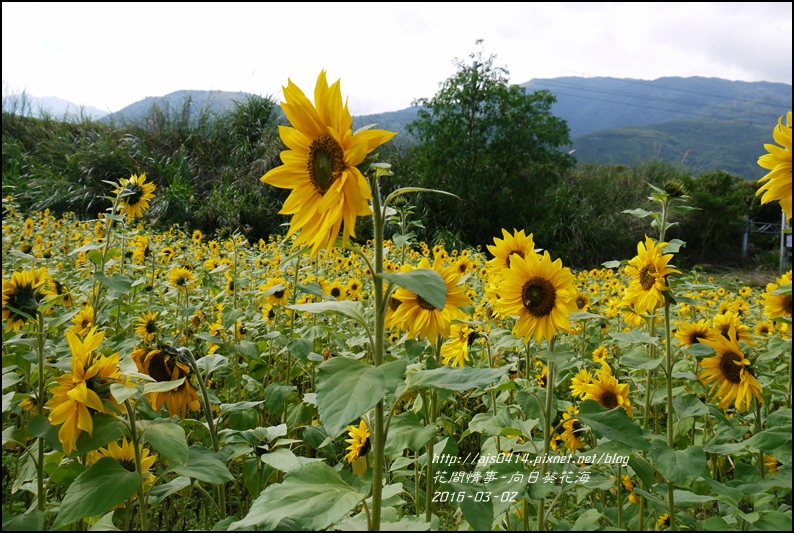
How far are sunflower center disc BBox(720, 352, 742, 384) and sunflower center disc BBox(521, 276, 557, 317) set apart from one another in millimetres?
715

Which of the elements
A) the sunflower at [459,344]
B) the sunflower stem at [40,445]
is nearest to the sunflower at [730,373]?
the sunflower at [459,344]

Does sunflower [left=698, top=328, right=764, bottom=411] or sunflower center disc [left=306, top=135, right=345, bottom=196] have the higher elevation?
sunflower center disc [left=306, top=135, right=345, bottom=196]

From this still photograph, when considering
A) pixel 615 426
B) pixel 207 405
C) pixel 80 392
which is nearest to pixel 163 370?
pixel 207 405

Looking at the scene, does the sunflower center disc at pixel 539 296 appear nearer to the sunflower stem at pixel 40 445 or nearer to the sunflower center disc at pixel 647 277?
the sunflower center disc at pixel 647 277

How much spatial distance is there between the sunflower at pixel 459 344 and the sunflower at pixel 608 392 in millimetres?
490

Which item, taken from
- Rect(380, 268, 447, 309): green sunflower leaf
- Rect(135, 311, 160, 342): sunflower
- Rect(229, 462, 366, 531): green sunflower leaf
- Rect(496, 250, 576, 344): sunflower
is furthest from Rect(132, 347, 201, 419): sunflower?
Rect(135, 311, 160, 342): sunflower

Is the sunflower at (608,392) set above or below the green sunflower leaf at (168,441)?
below

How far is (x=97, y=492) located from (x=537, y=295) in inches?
47.7

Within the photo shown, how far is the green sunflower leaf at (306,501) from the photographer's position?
2.67 ft

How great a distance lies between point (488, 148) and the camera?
450 inches

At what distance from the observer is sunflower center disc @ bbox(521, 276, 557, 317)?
1.52m

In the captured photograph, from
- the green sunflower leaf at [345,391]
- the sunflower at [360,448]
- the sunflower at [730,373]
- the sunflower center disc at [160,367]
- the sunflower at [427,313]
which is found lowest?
the sunflower at [360,448]

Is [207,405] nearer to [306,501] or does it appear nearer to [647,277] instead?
[306,501]

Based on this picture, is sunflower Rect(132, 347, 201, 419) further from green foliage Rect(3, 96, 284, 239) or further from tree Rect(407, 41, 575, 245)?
tree Rect(407, 41, 575, 245)
